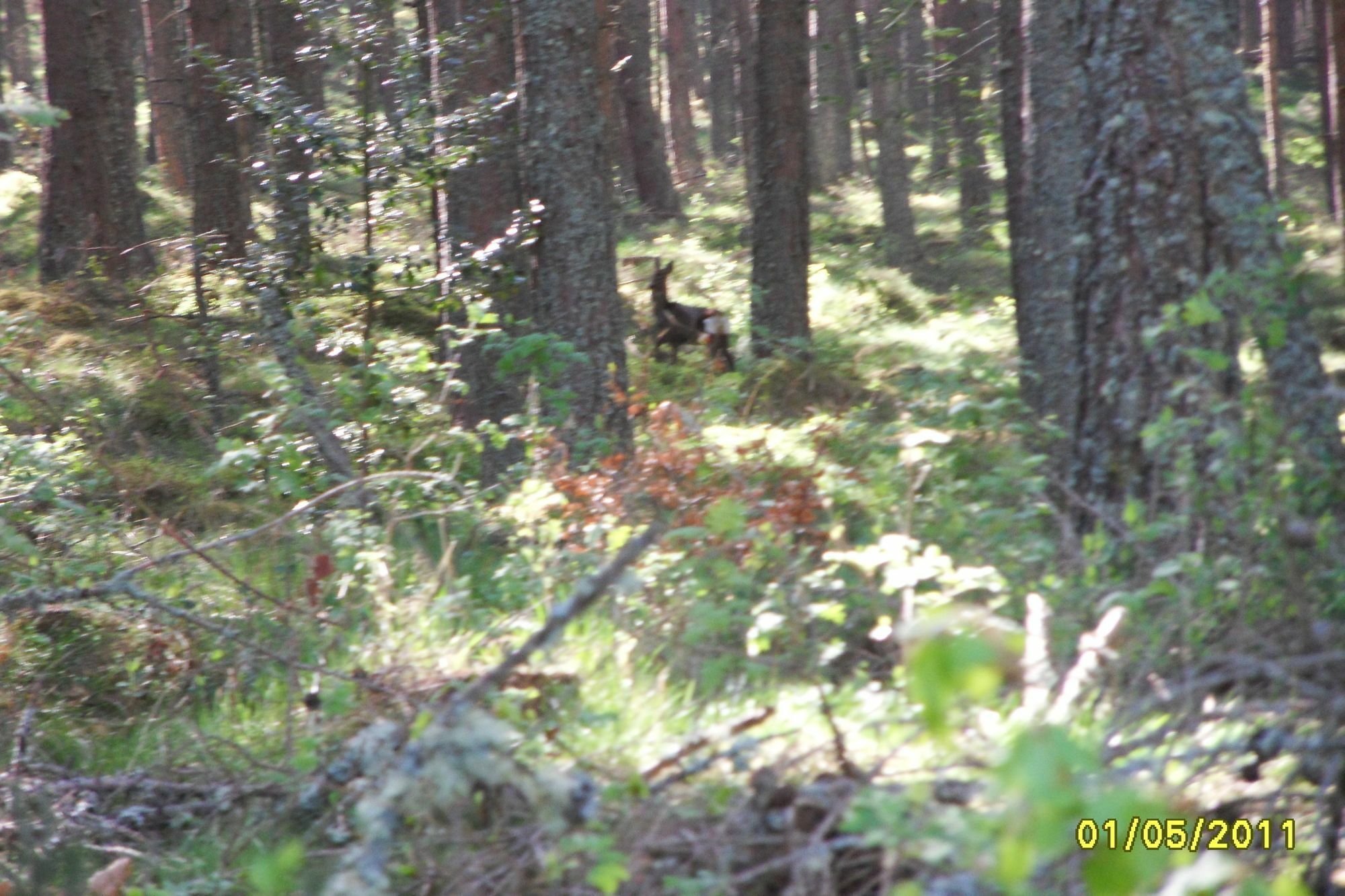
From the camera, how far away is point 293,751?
438 cm

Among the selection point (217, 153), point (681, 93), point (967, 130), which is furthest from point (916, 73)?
point (217, 153)

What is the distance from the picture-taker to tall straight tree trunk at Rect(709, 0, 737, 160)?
93.0ft

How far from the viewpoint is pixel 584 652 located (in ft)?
14.6

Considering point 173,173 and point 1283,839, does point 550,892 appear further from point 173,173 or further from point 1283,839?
point 173,173

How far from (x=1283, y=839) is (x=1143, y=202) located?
2.73m

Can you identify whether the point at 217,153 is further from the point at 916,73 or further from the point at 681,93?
the point at 916,73

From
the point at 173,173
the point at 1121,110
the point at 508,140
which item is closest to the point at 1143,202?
the point at 1121,110

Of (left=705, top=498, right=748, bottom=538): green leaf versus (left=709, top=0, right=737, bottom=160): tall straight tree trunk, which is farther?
(left=709, top=0, right=737, bottom=160): tall straight tree trunk

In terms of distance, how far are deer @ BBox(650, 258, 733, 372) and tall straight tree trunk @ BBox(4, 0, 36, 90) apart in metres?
21.0

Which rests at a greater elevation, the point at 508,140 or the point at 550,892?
the point at 508,140

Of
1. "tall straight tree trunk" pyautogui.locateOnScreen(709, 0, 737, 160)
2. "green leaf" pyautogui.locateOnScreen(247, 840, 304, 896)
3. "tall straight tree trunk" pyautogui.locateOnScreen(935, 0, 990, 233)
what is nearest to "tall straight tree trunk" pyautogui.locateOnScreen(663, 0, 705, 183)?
"tall straight tree trunk" pyautogui.locateOnScreen(709, 0, 737, 160)

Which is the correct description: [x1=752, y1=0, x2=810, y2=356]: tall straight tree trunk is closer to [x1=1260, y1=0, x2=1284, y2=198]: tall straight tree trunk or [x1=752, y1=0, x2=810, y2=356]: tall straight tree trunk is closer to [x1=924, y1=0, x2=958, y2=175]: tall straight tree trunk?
[x1=924, y1=0, x2=958, y2=175]: tall straight tree trunk

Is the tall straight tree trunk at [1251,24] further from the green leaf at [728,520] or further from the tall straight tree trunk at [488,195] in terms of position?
the green leaf at [728,520]
